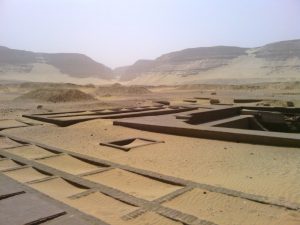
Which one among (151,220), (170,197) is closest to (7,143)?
(170,197)

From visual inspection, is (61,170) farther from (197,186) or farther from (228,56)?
(228,56)

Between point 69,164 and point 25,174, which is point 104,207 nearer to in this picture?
point 25,174

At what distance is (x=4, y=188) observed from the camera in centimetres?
454

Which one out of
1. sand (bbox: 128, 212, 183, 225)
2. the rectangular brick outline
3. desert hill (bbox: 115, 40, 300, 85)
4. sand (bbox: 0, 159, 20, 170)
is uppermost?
desert hill (bbox: 115, 40, 300, 85)

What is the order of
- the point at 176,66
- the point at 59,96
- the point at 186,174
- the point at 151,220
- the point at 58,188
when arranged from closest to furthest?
1. the point at 151,220
2. the point at 58,188
3. the point at 186,174
4. the point at 59,96
5. the point at 176,66

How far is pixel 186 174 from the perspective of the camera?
552 cm

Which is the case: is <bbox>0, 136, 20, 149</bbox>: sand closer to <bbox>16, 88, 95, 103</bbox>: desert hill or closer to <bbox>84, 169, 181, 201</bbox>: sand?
<bbox>84, 169, 181, 201</bbox>: sand

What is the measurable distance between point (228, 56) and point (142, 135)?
76.0m

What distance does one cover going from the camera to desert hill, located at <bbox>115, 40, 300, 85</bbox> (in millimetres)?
63344

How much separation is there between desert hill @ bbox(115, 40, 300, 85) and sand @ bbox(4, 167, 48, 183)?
53127 millimetres

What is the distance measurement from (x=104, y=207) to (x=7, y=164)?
3191mm

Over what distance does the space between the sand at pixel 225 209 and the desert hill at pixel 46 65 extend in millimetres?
73079

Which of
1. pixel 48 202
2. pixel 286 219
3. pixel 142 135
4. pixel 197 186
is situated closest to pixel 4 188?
pixel 48 202

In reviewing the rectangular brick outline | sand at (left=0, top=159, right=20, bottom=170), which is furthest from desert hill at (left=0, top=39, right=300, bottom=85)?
the rectangular brick outline
